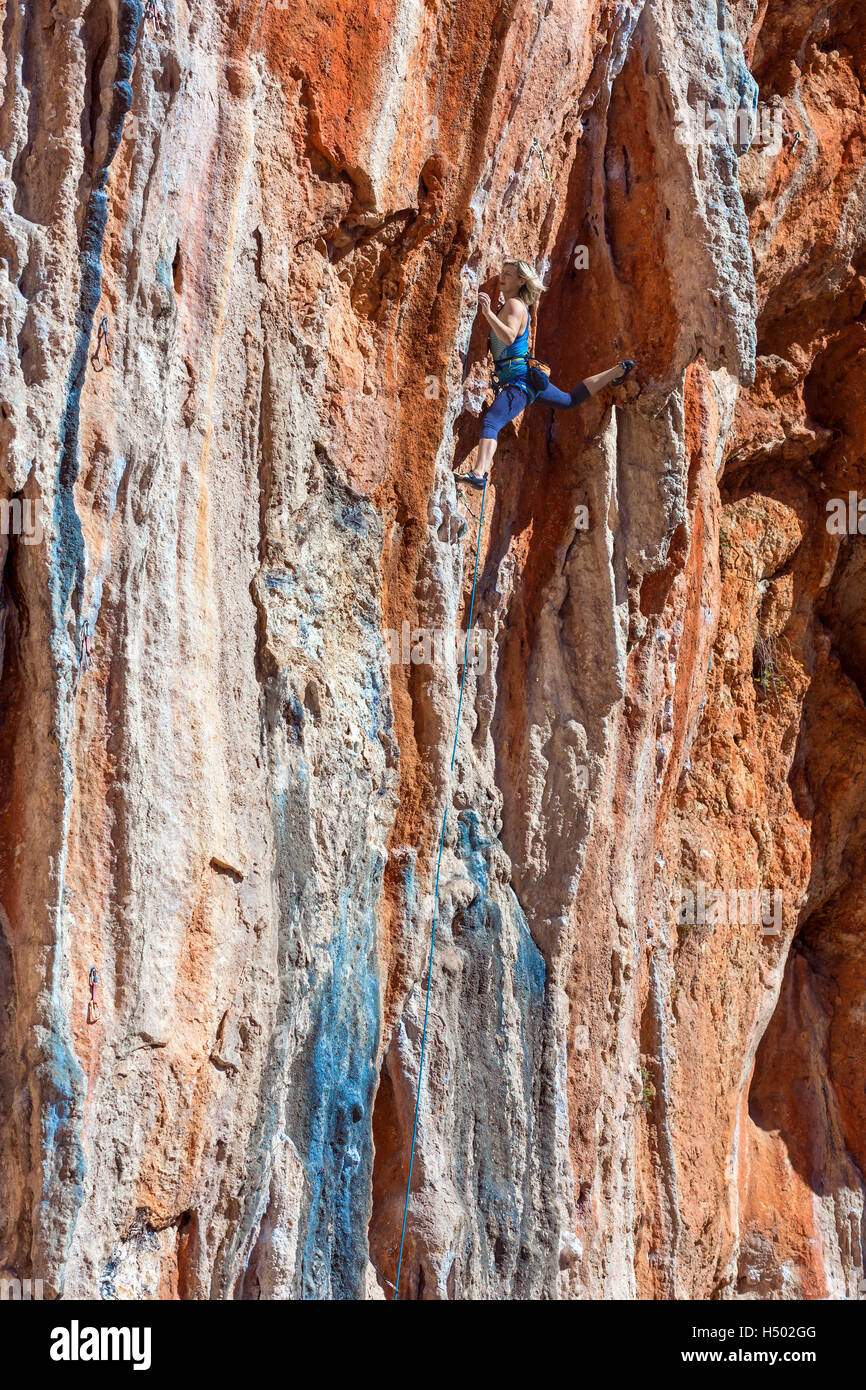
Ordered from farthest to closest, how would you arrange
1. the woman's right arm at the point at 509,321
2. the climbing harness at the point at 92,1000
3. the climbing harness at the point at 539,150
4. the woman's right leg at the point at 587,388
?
the woman's right leg at the point at 587,388
the climbing harness at the point at 539,150
the woman's right arm at the point at 509,321
the climbing harness at the point at 92,1000

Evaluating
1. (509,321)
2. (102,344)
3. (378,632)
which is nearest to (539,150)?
(509,321)

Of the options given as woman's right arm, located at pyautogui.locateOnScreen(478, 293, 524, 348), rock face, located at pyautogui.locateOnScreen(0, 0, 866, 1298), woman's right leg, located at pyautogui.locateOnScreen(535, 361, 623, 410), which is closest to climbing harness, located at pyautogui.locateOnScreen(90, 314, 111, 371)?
rock face, located at pyautogui.locateOnScreen(0, 0, 866, 1298)

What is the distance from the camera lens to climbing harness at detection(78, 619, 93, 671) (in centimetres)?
456

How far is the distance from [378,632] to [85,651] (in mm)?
1753

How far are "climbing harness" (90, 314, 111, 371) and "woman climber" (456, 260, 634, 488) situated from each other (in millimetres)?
2180

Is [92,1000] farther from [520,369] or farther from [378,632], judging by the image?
[520,369]

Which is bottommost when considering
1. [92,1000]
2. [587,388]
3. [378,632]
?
[92,1000]

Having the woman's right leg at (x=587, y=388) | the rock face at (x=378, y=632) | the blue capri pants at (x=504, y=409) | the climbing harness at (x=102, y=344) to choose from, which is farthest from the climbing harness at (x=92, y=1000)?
the woman's right leg at (x=587, y=388)

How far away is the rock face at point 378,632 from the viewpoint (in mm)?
4559

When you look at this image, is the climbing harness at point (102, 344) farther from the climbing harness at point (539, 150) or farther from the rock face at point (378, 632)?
the climbing harness at point (539, 150)

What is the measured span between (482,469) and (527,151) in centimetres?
165

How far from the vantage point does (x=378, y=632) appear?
604cm

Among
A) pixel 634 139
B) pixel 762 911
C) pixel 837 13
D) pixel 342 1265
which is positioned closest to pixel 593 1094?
pixel 342 1265

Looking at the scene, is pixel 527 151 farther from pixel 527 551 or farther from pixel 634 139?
pixel 527 551
